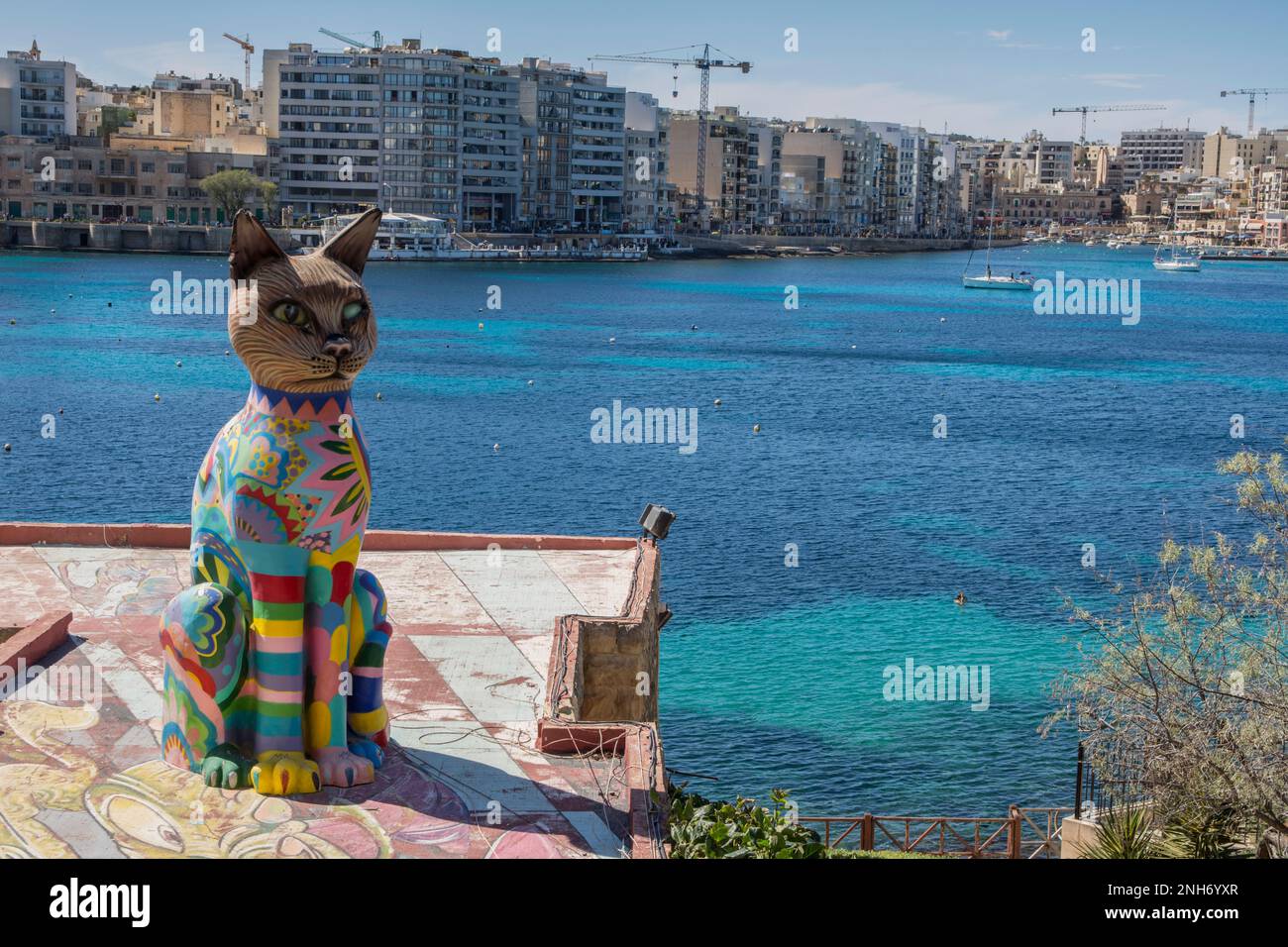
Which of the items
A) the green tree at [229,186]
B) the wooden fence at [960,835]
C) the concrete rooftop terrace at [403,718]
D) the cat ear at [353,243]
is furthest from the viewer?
the green tree at [229,186]

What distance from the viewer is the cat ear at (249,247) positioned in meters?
11.7

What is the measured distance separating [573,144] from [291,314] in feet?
546

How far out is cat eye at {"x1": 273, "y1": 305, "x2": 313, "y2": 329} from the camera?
11742mm

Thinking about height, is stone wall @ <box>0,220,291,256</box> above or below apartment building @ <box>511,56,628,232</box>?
below

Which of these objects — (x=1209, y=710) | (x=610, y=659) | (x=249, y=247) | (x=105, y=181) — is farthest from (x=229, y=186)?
(x=249, y=247)

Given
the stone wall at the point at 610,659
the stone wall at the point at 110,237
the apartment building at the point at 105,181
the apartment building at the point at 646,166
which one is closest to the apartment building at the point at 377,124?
the apartment building at the point at 105,181

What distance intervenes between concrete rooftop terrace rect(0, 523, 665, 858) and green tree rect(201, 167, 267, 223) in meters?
132

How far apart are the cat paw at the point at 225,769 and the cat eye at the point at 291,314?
320cm

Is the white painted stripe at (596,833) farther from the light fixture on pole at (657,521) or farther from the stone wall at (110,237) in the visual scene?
the stone wall at (110,237)

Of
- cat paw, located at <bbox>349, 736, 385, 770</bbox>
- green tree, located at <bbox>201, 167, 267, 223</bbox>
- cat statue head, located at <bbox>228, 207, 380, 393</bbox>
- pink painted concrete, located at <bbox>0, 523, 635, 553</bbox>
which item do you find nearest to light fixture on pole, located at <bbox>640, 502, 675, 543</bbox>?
Answer: pink painted concrete, located at <bbox>0, 523, 635, 553</bbox>

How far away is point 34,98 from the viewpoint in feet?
503

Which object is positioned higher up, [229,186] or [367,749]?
[229,186]

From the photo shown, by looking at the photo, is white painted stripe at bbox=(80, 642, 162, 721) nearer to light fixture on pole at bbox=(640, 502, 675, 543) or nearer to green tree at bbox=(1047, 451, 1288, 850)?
light fixture on pole at bbox=(640, 502, 675, 543)

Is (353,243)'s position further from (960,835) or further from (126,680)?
(960,835)
